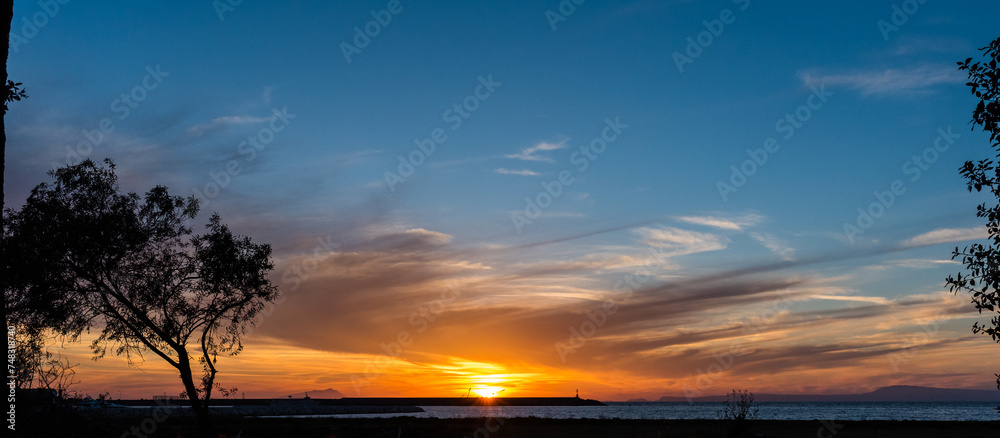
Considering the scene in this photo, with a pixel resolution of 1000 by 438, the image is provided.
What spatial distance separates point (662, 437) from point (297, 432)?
1416 inches

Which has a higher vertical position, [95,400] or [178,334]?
[178,334]

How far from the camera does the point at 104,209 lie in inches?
1222

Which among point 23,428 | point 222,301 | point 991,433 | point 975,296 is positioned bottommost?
point 991,433

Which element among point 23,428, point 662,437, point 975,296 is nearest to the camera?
point 975,296

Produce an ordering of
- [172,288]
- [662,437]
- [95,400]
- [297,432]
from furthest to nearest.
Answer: [297,432]
[172,288]
[662,437]
[95,400]

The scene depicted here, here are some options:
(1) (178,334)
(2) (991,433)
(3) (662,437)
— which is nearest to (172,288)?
(1) (178,334)

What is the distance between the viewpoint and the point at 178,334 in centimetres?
3381

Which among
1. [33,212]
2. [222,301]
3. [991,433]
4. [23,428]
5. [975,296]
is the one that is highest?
[33,212]

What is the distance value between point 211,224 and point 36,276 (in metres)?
7.85

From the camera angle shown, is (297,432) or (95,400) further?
(297,432)

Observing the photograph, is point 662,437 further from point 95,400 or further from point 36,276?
point 36,276

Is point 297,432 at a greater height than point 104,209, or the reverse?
point 104,209

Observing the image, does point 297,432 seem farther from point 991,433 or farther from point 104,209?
point 991,433

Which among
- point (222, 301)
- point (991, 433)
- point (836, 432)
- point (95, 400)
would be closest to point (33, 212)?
point (222, 301)
